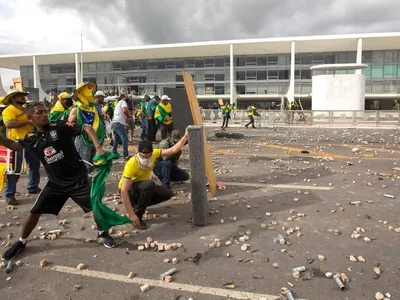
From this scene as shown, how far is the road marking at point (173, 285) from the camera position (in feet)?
9.97

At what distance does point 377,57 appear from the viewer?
47.8 m

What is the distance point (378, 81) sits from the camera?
46.9 m

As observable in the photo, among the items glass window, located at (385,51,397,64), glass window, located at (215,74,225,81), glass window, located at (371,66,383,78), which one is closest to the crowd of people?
glass window, located at (215,74,225,81)

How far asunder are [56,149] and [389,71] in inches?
2041

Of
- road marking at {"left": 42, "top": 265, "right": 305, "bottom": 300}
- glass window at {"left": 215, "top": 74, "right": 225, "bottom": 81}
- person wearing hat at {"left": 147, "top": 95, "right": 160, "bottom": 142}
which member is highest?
glass window at {"left": 215, "top": 74, "right": 225, "bottom": 81}

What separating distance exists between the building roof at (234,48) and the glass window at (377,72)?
2609 millimetres

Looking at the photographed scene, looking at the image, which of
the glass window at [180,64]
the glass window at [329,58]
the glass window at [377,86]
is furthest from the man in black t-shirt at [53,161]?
the glass window at [180,64]

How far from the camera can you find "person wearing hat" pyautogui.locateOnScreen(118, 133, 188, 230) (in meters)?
4.50

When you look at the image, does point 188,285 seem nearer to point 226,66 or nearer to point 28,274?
point 28,274

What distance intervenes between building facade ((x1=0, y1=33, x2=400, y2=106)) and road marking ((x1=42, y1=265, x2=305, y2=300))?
45.4 metres

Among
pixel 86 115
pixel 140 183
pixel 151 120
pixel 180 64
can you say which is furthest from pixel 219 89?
pixel 140 183

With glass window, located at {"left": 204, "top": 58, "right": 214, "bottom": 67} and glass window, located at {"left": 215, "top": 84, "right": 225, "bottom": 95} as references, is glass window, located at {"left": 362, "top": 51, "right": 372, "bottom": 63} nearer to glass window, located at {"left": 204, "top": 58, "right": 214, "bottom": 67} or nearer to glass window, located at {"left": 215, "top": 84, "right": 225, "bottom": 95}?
glass window, located at {"left": 215, "top": 84, "right": 225, "bottom": 95}

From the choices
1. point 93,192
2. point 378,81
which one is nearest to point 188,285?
point 93,192

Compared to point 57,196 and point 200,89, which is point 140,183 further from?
point 200,89
